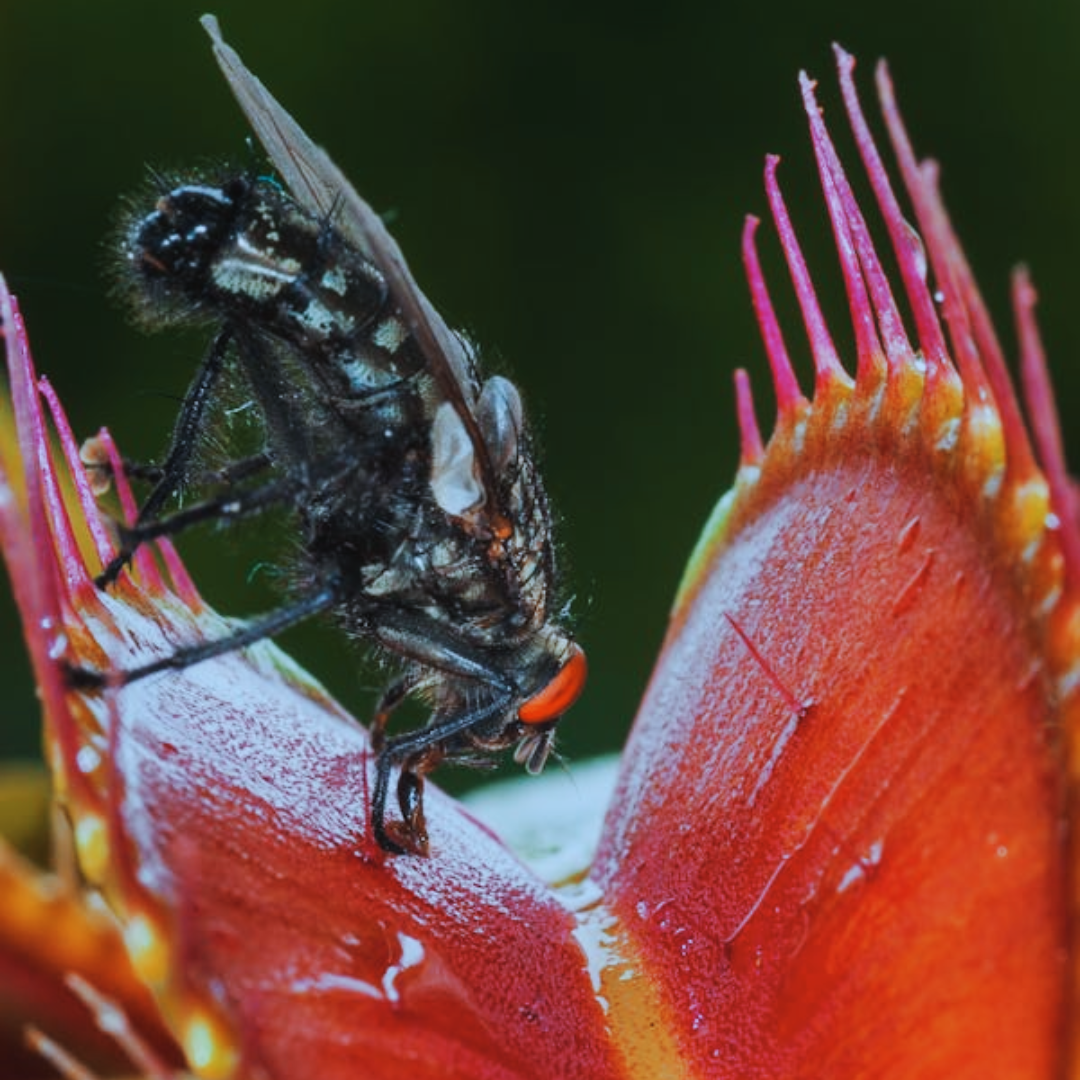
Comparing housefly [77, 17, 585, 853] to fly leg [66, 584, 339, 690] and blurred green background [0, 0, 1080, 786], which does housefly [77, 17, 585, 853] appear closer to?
fly leg [66, 584, 339, 690]

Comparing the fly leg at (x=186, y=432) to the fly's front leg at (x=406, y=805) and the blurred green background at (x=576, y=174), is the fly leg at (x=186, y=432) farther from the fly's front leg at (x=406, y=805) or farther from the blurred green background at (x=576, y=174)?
the blurred green background at (x=576, y=174)

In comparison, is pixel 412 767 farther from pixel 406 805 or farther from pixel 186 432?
pixel 186 432

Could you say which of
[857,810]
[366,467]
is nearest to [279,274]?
[366,467]

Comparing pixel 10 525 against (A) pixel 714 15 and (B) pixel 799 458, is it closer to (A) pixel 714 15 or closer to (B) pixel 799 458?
(B) pixel 799 458

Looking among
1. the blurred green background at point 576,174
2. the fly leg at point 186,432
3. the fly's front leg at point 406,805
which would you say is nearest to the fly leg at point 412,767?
the fly's front leg at point 406,805

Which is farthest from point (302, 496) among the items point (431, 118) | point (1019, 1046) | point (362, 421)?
point (431, 118)
